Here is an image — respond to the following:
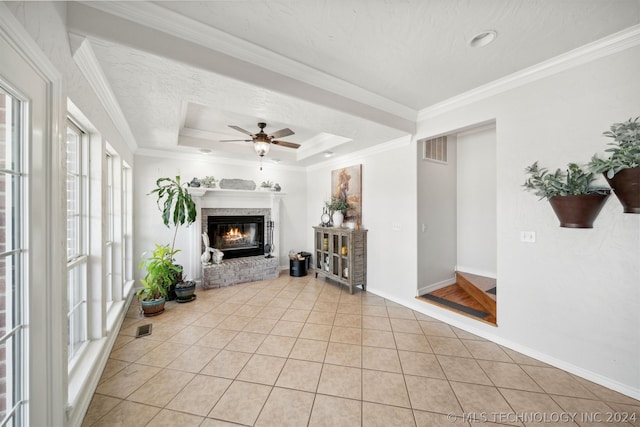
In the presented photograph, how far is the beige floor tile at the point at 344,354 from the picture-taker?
2.14 m

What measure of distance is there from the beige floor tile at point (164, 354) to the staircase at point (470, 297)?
2.88m

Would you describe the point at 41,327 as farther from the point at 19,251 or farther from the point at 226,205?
the point at 226,205

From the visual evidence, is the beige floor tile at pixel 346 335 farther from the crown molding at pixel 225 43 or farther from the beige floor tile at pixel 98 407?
the crown molding at pixel 225 43

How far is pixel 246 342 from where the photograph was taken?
2455mm

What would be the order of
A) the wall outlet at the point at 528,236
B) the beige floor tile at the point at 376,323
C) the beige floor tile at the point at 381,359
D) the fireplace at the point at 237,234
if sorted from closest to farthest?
the beige floor tile at the point at 381,359 < the wall outlet at the point at 528,236 < the beige floor tile at the point at 376,323 < the fireplace at the point at 237,234

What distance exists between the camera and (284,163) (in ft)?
16.9

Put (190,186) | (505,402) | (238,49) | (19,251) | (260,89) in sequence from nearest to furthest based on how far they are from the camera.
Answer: (19,251) → (505,402) → (238,49) → (260,89) → (190,186)

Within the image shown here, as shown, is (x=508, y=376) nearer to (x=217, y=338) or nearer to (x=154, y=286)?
(x=217, y=338)

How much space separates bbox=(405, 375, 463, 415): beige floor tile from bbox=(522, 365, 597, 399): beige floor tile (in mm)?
752

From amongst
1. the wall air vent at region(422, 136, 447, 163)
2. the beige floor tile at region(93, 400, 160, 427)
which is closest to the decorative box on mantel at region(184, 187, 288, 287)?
the beige floor tile at region(93, 400, 160, 427)

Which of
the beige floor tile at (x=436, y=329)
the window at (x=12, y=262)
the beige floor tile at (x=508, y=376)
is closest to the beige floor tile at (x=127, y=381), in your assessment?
the window at (x=12, y=262)

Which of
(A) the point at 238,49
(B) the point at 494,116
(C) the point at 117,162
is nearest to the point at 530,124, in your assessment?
(B) the point at 494,116

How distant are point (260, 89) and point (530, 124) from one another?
2.47m

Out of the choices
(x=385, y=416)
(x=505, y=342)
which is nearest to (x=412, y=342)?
(x=505, y=342)
